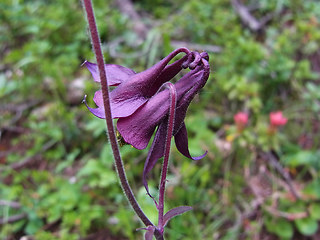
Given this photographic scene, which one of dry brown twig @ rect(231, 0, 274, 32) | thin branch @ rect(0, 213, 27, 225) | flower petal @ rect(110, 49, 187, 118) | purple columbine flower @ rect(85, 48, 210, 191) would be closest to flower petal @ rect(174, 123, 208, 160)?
purple columbine flower @ rect(85, 48, 210, 191)

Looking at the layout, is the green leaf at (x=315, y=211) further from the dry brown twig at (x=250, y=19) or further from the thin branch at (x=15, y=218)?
the dry brown twig at (x=250, y=19)

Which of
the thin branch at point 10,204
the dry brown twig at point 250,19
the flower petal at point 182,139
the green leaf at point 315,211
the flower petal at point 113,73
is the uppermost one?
the flower petal at point 113,73

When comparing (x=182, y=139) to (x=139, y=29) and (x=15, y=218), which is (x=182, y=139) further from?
(x=139, y=29)

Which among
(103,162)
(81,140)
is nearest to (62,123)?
(81,140)

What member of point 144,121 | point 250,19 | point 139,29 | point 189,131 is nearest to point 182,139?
point 144,121

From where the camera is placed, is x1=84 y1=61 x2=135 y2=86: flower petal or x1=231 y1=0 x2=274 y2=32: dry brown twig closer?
x1=84 y1=61 x2=135 y2=86: flower petal

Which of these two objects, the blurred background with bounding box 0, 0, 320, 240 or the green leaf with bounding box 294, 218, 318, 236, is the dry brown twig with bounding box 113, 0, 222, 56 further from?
the green leaf with bounding box 294, 218, 318, 236

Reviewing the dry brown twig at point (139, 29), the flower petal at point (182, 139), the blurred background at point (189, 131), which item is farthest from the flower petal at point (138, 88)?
the dry brown twig at point (139, 29)
